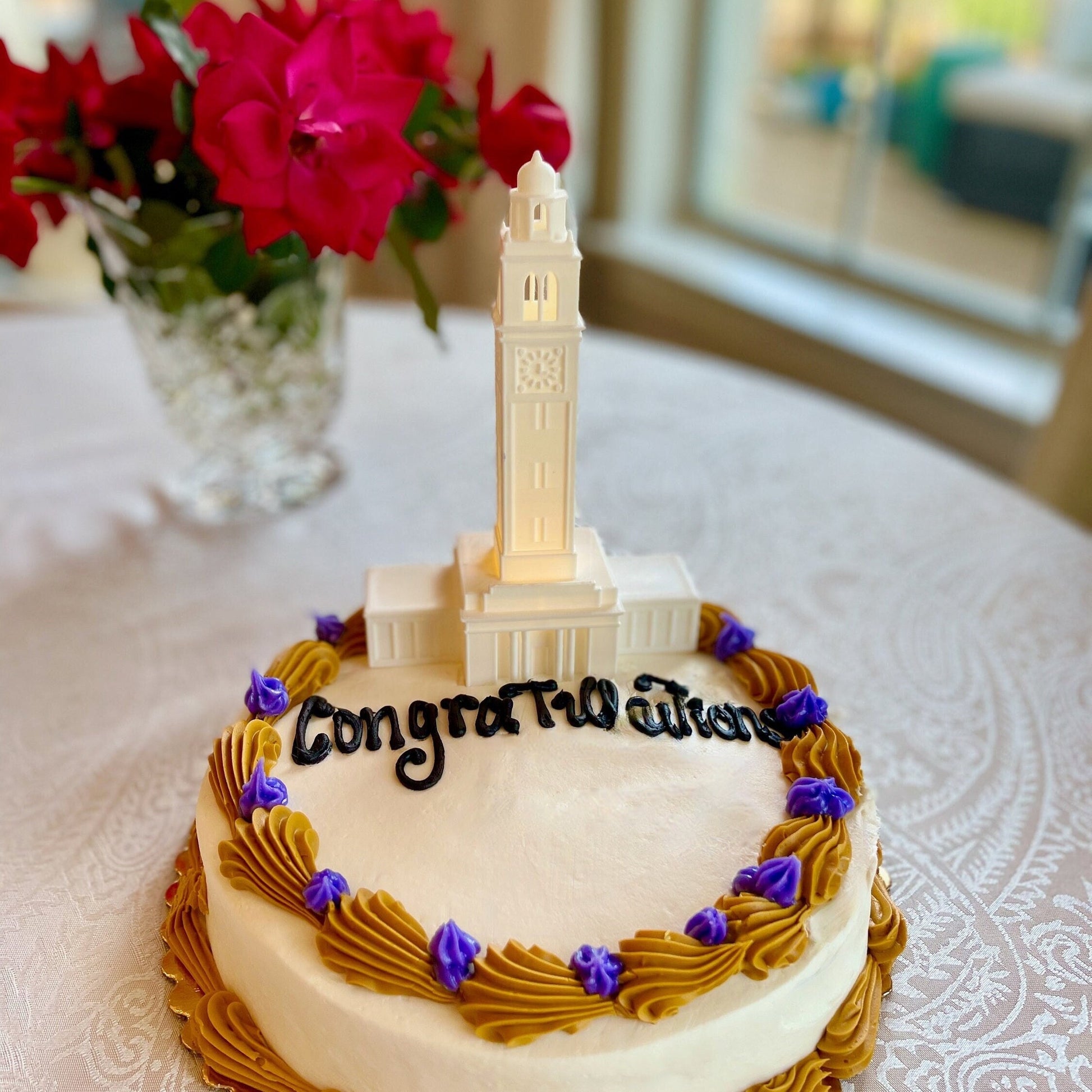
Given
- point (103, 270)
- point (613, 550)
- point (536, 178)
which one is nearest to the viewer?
point (536, 178)

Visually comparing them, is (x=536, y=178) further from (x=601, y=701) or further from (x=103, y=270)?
(x=103, y=270)

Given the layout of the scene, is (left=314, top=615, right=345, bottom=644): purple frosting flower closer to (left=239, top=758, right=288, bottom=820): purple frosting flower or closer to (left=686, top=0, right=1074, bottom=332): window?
(left=239, top=758, right=288, bottom=820): purple frosting flower

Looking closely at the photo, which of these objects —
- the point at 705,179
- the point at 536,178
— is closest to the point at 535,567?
the point at 536,178

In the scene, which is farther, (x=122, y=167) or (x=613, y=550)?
(x=613, y=550)

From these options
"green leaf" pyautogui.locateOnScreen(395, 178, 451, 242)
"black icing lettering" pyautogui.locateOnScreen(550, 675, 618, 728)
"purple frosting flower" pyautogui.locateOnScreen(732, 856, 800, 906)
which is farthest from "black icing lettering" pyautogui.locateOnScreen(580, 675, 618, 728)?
"green leaf" pyautogui.locateOnScreen(395, 178, 451, 242)

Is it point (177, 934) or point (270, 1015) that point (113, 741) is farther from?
point (270, 1015)

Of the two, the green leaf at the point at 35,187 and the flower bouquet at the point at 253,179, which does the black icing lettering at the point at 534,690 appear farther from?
the green leaf at the point at 35,187

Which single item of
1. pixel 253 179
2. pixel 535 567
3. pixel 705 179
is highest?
pixel 253 179
